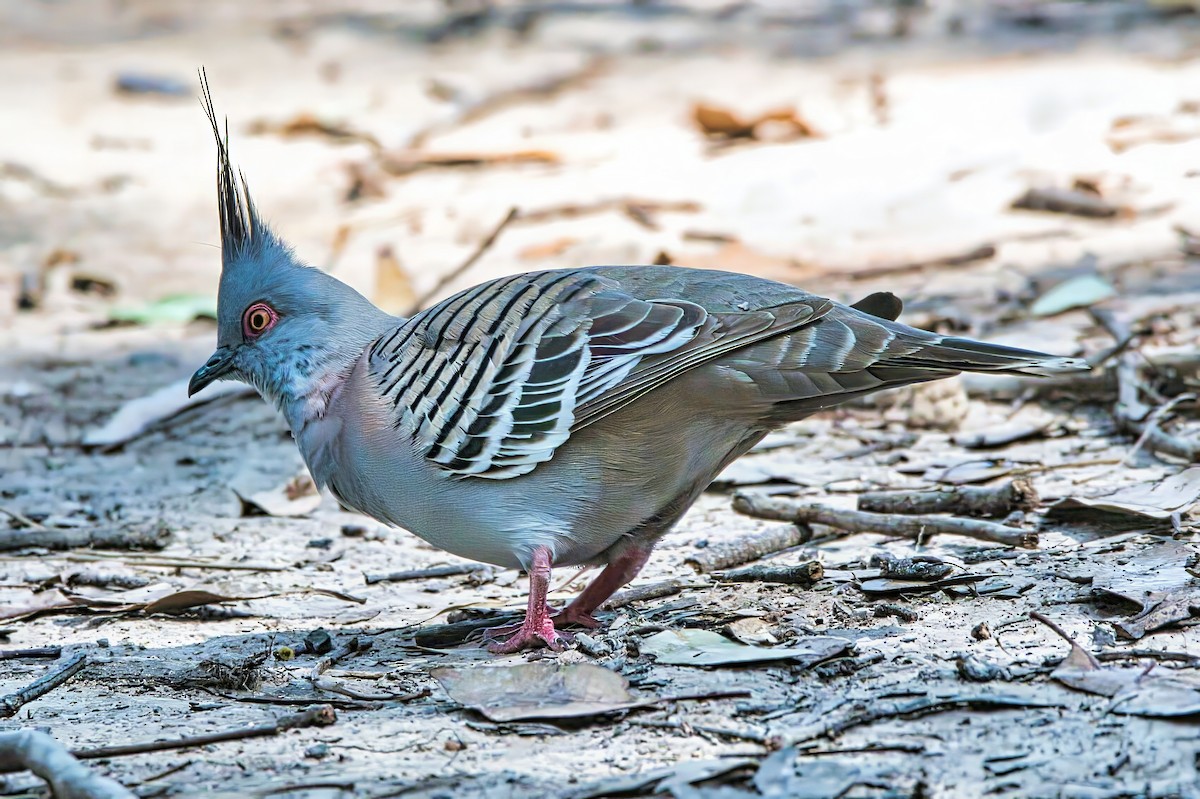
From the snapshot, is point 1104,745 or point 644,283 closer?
point 1104,745

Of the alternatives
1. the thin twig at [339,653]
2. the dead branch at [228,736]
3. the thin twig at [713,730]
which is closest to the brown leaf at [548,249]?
the thin twig at [339,653]

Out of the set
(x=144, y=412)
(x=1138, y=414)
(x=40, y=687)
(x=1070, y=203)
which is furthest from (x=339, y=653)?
(x=1070, y=203)

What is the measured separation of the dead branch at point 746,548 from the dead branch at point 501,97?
250 inches

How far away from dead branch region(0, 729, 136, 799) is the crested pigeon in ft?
4.52

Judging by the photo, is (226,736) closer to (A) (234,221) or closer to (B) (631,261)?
(A) (234,221)

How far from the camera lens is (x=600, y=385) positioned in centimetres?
392

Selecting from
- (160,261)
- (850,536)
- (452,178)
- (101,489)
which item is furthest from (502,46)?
(850,536)

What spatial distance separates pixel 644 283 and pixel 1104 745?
1.89m

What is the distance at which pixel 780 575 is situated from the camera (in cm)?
431

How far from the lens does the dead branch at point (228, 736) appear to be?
3168 millimetres

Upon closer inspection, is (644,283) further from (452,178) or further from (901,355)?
(452,178)

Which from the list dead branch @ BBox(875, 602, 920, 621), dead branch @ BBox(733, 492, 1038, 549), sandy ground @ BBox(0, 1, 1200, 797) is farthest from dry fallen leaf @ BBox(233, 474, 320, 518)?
dead branch @ BBox(875, 602, 920, 621)

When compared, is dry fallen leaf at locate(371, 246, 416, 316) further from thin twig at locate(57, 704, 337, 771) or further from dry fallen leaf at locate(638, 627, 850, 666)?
thin twig at locate(57, 704, 337, 771)

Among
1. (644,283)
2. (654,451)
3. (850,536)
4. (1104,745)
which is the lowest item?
(850,536)
